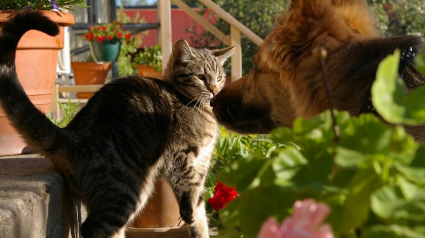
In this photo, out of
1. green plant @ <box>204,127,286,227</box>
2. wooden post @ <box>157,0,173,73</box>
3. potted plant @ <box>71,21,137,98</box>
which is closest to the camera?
green plant @ <box>204,127,286,227</box>

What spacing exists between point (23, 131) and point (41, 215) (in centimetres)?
53

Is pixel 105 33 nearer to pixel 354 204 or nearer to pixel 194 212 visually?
pixel 194 212

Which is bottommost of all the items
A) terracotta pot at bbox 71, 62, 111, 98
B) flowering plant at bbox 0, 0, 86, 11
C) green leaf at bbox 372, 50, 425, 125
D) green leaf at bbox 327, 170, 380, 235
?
terracotta pot at bbox 71, 62, 111, 98

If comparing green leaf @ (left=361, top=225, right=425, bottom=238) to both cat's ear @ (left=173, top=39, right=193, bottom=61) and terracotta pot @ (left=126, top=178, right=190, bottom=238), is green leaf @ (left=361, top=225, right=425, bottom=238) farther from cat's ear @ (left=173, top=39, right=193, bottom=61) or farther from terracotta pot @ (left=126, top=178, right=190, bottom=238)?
cat's ear @ (left=173, top=39, right=193, bottom=61)

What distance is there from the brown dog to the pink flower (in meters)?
1.58

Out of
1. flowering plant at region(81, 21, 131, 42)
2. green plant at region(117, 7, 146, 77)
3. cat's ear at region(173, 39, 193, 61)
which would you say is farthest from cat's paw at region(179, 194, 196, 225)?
green plant at region(117, 7, 146, 77)

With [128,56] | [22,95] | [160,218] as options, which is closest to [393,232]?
[22,95]

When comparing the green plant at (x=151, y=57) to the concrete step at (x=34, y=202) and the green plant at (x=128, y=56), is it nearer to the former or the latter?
the green plant at (x=128, y=56)

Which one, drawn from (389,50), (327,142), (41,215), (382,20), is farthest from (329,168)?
(382,20)

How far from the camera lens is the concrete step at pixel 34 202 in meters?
2.22

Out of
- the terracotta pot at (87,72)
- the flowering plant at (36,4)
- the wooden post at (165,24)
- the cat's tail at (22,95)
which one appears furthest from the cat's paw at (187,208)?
the terracotta pot at (87,72)

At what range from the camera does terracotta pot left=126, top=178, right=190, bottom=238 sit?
3.71m

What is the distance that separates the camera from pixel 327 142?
0.93 metres

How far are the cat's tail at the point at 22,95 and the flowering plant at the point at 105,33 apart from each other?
8.22 meters
